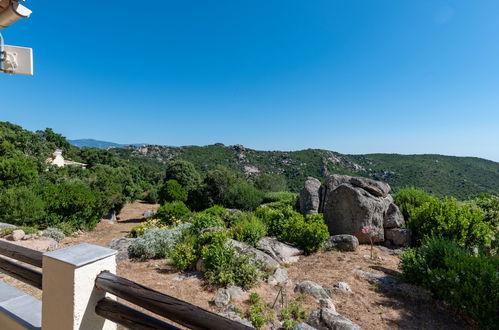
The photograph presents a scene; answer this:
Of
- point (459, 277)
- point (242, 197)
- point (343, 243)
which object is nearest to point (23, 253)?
point (459, 277)

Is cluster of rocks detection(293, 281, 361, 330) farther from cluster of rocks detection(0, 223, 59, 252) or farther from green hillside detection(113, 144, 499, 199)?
green hillside detection(113, 144, 499, 199)

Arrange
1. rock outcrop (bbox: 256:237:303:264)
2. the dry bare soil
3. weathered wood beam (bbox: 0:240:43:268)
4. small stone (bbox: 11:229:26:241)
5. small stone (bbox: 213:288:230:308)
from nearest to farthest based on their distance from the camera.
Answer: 1. weathered wood beam (bbox: 0:240:43:268)
2. the dry bare soil
3. small stone (bbox: 213:288:230:308)
4. rock outcrop (bbox: 256:237:303:264)
5. small stone (bbox: 11:229:26:241)

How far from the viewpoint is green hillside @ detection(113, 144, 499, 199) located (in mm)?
34625

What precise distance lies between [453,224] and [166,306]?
24.7ft

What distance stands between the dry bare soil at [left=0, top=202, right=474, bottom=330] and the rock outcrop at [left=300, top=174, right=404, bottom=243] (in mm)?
1181

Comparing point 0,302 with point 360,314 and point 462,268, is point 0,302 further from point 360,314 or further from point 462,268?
point 462,268

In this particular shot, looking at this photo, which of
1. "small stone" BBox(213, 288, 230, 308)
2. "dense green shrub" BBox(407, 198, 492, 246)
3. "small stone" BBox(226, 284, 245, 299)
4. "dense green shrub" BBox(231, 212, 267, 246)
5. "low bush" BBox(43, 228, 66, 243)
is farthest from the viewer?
"low bush" BBox(43, 228, 66, 243)

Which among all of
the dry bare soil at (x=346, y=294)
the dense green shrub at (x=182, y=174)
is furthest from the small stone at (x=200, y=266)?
the dense green shrub at (x=182, y=174)

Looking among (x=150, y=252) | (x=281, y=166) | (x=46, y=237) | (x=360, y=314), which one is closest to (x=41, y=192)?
(x=46, y=237)

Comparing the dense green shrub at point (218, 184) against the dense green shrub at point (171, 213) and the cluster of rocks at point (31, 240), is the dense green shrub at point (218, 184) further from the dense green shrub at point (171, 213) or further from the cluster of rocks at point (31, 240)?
the cluster of rocks at point (31, 240)

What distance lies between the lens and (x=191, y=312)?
1282 mm

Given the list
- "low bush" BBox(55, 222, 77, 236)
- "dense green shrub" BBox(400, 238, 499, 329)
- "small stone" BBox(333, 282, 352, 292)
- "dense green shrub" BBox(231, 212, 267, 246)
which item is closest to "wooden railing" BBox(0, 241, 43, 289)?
"small stone" BBox(333, 282, 352, 292)

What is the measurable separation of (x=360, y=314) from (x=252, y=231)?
11.0 ft

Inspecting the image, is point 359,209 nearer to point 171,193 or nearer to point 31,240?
point 31,240
